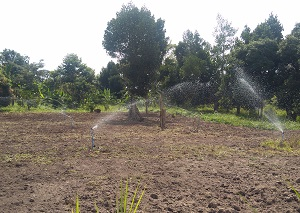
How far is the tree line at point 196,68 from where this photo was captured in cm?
1881

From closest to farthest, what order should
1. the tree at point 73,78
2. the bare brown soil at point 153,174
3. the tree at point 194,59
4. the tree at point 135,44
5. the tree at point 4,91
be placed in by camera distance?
the bare brown soil at point 153,174
the tree at point 135,44
the tree at point 4,91
the tree at point 194,59
the tree at point 73,78

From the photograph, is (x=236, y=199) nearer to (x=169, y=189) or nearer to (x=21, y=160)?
(x=169, y=189)

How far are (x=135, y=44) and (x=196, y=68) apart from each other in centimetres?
855

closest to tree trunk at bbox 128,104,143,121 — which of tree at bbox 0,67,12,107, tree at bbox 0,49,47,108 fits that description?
tree at bbox 0,49,47,108

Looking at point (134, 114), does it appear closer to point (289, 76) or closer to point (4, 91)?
point (289, 76)

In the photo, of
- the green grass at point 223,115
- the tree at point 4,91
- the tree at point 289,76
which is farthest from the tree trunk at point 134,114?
the tree at point 4,91

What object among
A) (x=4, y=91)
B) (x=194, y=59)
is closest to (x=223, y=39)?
(x=194, y=59)

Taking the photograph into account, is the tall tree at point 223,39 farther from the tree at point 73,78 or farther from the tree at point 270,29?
the tree at point 73,78

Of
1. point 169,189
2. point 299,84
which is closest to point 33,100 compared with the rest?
point 299,84

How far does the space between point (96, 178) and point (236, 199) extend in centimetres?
265

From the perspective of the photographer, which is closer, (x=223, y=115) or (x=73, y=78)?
(x=223, y=115)

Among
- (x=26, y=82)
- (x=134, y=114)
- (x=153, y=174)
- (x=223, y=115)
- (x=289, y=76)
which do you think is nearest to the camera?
(x=153, y=174)

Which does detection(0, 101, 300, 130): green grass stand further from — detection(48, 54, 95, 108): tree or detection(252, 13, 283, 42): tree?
detection(252, 13, 283, 42): tree

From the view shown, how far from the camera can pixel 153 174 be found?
597 cm
